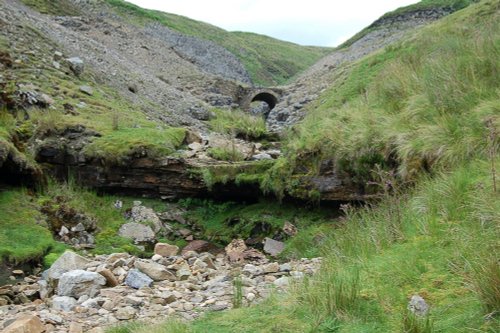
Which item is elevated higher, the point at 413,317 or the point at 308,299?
the point at 413,317

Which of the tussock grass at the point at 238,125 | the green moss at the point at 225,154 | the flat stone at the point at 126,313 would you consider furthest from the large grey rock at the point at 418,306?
the tussock grass at the point at 238,125

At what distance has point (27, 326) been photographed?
4.33 metres

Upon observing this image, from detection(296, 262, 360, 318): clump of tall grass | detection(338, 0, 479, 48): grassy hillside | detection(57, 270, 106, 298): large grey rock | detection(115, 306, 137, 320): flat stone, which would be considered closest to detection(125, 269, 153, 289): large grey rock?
detection(57, 270, 106, 298): large grey rock

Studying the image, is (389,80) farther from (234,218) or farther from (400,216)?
(400,216)

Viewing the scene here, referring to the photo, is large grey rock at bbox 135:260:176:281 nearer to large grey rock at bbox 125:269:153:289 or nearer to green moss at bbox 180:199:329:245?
large grey rock at bbox 125:269:153:289

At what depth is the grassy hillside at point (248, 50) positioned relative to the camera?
4800 centimetres

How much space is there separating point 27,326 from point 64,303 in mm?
972

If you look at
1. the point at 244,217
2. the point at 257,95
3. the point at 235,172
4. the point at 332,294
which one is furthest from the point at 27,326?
the point at 257,95

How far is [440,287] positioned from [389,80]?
20.2ft

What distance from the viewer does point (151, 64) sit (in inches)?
1198

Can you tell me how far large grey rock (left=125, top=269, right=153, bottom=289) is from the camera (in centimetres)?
582

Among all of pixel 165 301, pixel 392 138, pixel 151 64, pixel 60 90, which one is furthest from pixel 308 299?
pixel 151 64

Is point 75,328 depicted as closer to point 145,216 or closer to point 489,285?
point 489,285

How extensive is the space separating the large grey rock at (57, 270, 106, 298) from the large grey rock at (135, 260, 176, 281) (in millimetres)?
559
